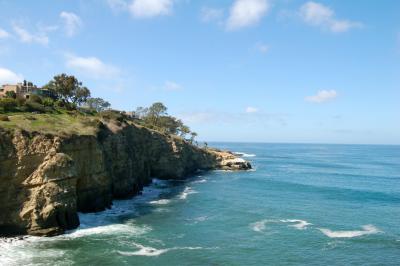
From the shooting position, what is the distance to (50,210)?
53.9 m

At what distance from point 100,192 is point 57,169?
12.8 meters

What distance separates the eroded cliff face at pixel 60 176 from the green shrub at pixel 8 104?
53.8ft

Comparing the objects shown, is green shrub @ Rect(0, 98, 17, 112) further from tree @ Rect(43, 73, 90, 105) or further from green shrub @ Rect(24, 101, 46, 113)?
tree @ Rect(43, 73, 90, 105)

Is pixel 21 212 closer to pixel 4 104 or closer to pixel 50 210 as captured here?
pixel 50 210

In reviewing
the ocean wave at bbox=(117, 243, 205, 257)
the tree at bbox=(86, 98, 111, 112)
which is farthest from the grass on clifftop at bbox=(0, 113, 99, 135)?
the tree at bbox=(86, 98, 111, 112)

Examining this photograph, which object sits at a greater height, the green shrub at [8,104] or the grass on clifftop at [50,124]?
the green shrub at [8,104]

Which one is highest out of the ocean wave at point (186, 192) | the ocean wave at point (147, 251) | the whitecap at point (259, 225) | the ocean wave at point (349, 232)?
the ocean wave at point (186, 192)

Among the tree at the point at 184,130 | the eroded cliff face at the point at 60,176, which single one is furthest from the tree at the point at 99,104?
the eroded cliff face at the point at 60,176

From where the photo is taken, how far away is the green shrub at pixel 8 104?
241 feet

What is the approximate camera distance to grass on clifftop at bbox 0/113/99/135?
200 ft

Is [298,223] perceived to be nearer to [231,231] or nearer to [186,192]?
[231,231]

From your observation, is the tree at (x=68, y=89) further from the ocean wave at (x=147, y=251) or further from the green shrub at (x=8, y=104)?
the ocean wave at (x=147, y=251)

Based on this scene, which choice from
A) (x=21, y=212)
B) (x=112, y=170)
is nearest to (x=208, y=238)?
(x=21, y=212)

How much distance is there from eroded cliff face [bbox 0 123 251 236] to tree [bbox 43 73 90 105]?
28352 millimetres
